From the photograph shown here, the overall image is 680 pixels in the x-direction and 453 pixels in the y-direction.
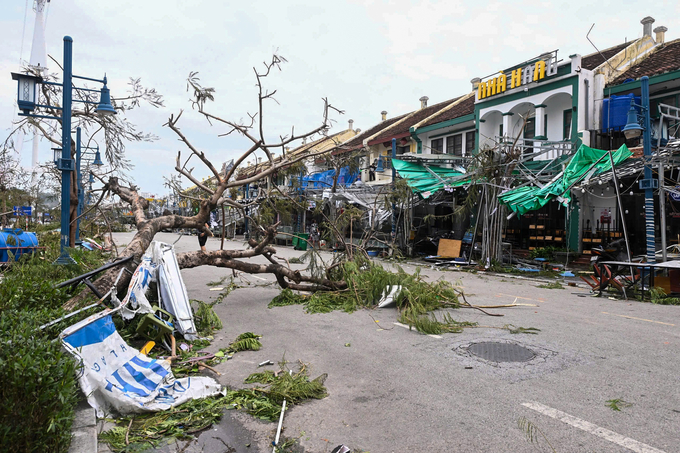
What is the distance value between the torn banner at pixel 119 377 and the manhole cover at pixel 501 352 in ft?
10.8

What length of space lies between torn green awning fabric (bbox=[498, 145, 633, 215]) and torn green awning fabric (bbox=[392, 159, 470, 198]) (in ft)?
9.76

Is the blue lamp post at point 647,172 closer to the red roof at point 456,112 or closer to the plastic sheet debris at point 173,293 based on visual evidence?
the plastic sheet debris at point 173,293

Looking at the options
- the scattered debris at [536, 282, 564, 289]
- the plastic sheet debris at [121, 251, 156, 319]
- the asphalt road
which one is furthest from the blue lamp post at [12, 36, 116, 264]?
the scattered debris at [536, 282, 564, 289]

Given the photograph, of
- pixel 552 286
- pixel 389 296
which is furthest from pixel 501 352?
pixel 552 286

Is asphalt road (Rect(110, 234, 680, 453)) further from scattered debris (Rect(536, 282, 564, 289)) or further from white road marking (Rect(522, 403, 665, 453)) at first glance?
scattered debris (Rect(536, 282, 564, 289))

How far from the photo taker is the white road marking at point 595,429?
3.30 metres

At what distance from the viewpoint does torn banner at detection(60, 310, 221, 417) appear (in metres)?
3.83

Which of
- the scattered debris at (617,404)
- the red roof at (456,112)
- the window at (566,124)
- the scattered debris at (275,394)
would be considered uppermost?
the red roof at (456,112)

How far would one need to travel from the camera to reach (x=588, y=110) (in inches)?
700

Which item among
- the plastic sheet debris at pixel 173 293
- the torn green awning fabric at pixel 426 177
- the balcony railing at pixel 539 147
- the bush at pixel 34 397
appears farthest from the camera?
the torn green awning fabric at pixel 426 177

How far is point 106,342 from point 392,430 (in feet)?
8.89

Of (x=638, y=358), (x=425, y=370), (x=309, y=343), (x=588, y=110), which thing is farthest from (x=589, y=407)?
(x=588, y=110)

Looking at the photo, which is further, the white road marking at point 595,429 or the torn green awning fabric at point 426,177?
the torn green awning fabric at point 426,177

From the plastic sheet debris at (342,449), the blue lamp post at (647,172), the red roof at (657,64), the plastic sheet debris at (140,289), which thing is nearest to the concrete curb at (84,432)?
the plastic sheet debris at (342,449)
